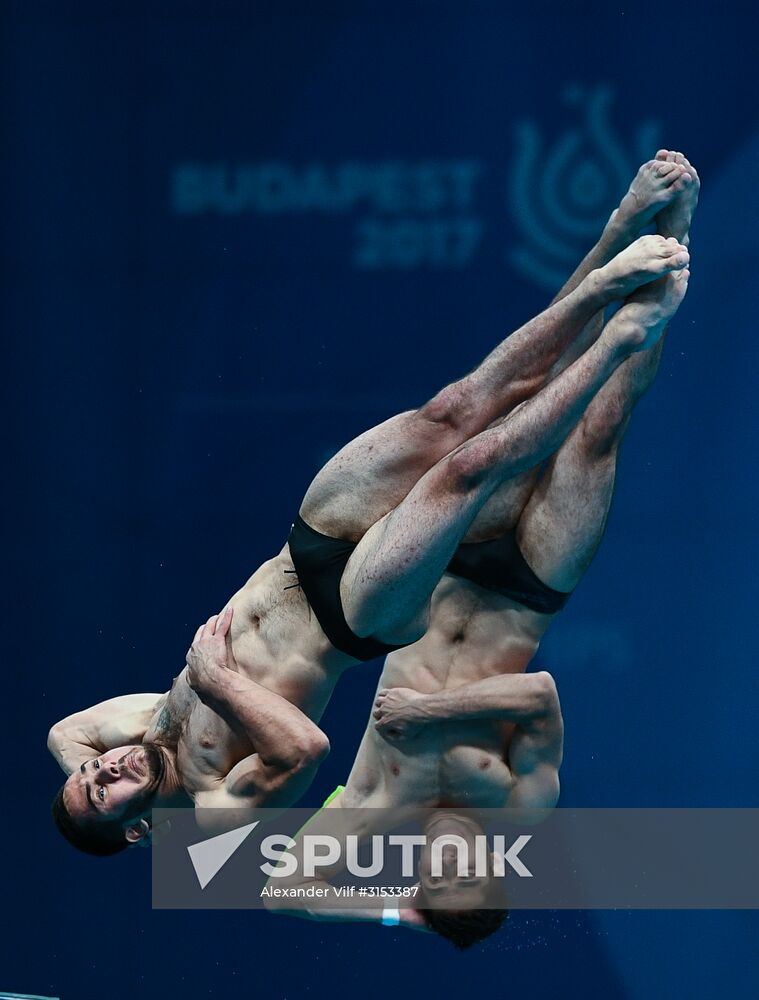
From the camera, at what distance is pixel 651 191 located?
4.07m

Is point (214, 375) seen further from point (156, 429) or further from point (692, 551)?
point (692, 551)

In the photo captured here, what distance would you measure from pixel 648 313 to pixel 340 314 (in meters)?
2.62

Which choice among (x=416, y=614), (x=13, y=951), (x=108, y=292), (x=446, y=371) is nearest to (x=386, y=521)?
(x=416, y=614)

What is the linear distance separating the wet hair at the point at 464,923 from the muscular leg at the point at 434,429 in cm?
127

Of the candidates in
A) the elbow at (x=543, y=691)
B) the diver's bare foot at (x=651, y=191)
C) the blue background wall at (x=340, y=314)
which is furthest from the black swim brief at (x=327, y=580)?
the blue background wall at (x=340, y=314)

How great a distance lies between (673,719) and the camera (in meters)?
6.42

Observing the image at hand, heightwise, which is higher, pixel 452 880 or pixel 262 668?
pixel 262 668

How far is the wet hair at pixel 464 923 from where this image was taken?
475cm

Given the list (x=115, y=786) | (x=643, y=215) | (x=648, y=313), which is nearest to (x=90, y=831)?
(x=115, y=786)

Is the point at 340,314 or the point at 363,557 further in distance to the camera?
the point at 340,314

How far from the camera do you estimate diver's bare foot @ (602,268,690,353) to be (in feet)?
12.6

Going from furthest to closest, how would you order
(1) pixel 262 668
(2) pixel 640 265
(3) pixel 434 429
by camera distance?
1. (1) pixel 262 668
2. (3) pixel 434 429
3. (2) pixel 640 265

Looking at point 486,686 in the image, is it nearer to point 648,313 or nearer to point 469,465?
point 469,465

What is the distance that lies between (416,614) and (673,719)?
8.39 feet
